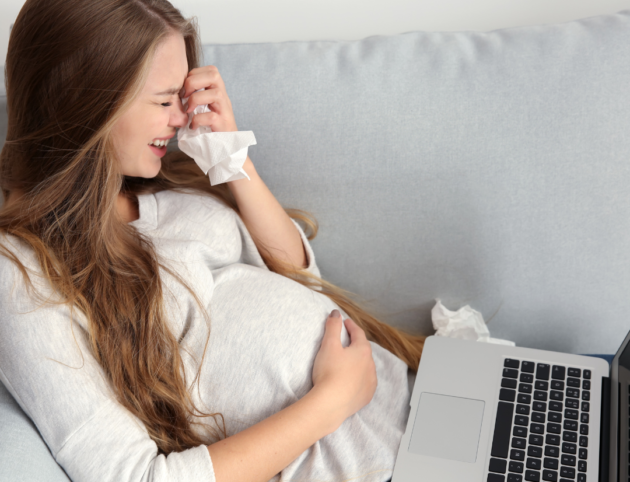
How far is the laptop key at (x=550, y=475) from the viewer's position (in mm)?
888

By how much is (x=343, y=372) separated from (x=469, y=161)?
49 cm

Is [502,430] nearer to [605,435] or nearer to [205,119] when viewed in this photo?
[605,435]

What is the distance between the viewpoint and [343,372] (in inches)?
38.3

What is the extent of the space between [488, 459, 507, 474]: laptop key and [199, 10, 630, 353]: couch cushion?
14.7 inches

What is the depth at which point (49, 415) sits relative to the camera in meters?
0.81

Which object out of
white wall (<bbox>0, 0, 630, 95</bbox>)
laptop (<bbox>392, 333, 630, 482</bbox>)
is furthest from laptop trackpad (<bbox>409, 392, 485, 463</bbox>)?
white wall (<bbox>0, 0, 630, 95</bbox>)


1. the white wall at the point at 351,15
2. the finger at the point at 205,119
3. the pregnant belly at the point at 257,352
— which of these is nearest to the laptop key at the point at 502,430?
the pregnant belly at the point at 257,352

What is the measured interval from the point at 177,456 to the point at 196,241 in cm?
38

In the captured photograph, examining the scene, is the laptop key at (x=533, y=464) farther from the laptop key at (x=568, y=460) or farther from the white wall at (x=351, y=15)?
the white wall at (x=351, y=15)

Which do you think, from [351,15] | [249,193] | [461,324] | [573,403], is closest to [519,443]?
[573,403]

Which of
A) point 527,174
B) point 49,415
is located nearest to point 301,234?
point 527,174

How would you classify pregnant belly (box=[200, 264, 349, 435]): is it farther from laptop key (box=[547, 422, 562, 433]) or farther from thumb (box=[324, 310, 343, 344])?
laptop key (box=[547, 422, 562, 433])

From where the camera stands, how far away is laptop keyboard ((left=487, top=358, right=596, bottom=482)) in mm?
902

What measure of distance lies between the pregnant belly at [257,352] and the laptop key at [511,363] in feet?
1.12
